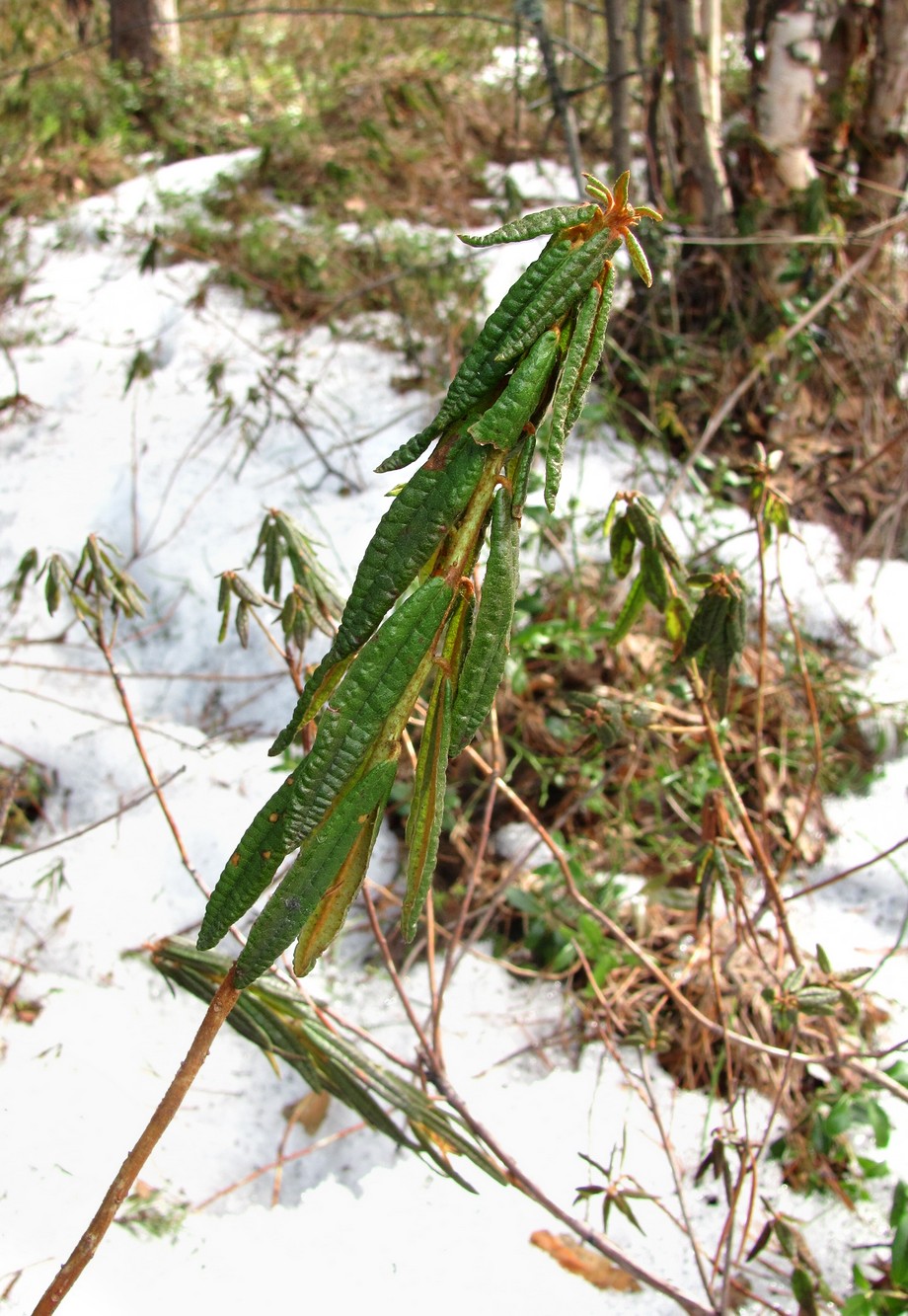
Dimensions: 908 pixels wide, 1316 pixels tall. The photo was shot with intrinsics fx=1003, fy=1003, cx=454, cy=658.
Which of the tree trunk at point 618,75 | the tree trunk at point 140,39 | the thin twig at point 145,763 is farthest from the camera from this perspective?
the tree trunk at point 140,39

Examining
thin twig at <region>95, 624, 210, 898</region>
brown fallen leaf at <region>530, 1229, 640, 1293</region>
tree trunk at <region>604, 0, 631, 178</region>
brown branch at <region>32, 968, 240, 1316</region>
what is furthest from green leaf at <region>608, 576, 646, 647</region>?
tree trunk at <region>604, 0, 631, 178</region>

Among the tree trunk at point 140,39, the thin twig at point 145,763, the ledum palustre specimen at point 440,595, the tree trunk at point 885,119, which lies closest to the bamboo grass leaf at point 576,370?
the ledum palustre specimen at point 440,595

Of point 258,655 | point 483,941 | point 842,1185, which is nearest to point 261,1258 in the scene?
point 483,941

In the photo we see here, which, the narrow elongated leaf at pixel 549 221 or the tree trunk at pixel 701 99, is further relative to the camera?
the tree trunk at pixel 701 99

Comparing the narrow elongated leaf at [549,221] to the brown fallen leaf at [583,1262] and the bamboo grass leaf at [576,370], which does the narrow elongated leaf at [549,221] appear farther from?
the brown fallen leaf at [583,1262]

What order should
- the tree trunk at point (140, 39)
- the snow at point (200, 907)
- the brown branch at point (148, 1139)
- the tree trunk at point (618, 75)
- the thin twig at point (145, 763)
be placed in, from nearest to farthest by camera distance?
the brown branch at point (148, 1139)
the thin twig at point (145, 763)
the snow at point (200, 907)
the tree trunk at point (618, 75)
the tree trunk at point (140, 39)

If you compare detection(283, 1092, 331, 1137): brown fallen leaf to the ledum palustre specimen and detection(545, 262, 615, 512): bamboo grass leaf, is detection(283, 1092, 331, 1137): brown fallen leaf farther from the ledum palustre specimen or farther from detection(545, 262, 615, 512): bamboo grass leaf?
detection(545, 262, 615, 512): bamboo grass leaf

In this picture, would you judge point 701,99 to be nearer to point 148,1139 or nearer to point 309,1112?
point 309,1112

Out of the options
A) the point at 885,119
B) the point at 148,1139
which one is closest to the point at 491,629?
the point at 148,1139
